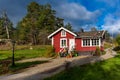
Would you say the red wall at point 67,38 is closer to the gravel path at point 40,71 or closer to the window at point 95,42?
the window at point 95,42

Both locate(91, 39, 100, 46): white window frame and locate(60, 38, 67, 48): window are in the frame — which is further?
locate(60, 38, 67, 48): window

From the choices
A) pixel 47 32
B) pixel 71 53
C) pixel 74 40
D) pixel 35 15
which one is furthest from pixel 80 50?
pixel 35 15

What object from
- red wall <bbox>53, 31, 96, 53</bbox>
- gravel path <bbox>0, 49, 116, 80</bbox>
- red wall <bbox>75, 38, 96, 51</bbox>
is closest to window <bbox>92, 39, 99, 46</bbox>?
red wall <bbox>75, 38, 96, 51</bbox>

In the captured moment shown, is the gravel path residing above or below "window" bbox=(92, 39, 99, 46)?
below

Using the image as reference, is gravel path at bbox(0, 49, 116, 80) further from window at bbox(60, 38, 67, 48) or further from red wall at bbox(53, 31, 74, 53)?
window at bbox(60, 38, 67, 48)

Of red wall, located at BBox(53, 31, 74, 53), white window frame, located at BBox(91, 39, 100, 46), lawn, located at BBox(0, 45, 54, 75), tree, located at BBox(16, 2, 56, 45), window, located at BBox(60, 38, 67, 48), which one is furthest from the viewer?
tree, located at BBox(16, 2, 56, 45)

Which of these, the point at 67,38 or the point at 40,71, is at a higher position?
the point at 67,38

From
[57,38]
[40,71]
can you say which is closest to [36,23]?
[57,38]

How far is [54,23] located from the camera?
7725 cm

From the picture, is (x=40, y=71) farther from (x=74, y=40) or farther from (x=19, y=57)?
(x=74, y=40)

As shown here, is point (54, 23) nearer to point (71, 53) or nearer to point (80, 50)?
Result: point (80, 50)

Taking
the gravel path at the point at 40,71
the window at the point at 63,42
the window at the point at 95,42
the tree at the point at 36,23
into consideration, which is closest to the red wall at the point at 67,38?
the window at the point at 63,42

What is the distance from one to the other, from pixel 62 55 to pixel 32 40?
3924 centimetres

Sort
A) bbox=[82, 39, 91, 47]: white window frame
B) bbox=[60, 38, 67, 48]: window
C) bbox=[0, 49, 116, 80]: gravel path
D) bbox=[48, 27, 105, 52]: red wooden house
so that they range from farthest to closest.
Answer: bbox=[60, 38, 67, 48]: window < bbox=[82, 39, 91, 47]: white window frame < bbox=[48, 27, 105, 52]: red wooden house < bbox=[0, 49, 116, 80]: gravel path
